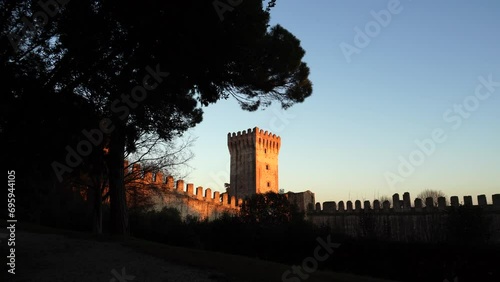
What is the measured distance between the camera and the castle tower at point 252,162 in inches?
1967

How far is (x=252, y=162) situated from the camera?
5044 cm

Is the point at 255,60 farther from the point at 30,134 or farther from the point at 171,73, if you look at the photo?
the point at 30,134

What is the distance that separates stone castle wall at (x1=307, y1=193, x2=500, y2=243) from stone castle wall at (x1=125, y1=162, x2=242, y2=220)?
8173mm

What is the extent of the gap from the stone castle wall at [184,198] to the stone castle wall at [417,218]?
8173mm

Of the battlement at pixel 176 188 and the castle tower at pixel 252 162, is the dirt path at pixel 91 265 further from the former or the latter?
the castle tower at pixel 252 162

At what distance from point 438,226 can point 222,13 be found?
2285cm

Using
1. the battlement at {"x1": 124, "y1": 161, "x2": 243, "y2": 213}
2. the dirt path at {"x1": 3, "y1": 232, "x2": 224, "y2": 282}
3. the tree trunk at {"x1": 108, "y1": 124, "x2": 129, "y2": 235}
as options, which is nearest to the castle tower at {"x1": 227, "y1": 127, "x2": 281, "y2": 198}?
the battlement at {"x1": 124, "y1": 161, "x2": 243, "y2": 213}

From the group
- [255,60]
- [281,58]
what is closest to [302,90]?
[281,58]

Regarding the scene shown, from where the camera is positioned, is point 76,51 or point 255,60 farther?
point 255,60

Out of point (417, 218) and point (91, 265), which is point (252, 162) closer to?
point (417, 218)

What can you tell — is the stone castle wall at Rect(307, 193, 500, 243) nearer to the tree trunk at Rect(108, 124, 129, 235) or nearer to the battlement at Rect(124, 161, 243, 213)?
the battlement at Rect(124, 161, 243, 213)

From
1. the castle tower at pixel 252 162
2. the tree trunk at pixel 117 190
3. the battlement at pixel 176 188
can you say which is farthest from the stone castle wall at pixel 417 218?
the castle tower at pixel 252 162

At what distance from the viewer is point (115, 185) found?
12594 millimetres

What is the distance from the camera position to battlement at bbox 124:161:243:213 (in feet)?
61.3
